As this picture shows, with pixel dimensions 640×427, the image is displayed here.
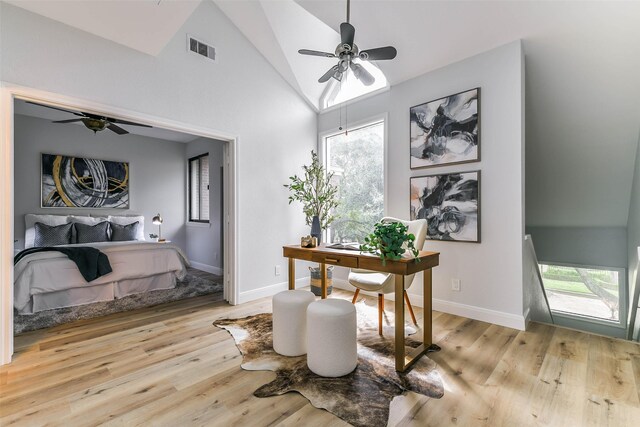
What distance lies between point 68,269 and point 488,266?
4.71 meters

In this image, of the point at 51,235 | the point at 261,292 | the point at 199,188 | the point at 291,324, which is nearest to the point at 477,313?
the point at 291,324

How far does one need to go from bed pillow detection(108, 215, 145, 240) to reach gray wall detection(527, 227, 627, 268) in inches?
269

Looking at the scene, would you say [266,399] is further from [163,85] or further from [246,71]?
[246,71]

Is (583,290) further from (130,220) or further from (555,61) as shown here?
(130,220)

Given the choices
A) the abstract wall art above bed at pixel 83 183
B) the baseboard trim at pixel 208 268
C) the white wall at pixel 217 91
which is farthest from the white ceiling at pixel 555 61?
the abstract wall art above bed at pixel 83 183

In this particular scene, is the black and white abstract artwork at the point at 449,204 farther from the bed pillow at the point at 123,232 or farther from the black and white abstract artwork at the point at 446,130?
the bed pillow at the point at 123,232

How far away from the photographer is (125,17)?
8.43 ft

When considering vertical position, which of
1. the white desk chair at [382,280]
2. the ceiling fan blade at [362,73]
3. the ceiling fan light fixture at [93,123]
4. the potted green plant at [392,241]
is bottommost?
the white desk chair at [382,280]

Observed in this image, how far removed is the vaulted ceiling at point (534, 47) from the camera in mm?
2553

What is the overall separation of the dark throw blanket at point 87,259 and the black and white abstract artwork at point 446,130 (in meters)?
4.01

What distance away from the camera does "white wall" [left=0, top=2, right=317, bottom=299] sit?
7.98 feet

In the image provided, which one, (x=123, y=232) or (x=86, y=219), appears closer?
(x=86, y=219)

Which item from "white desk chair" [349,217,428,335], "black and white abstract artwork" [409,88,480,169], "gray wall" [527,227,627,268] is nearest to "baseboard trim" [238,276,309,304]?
"white desk chair" [349,217,428,335]

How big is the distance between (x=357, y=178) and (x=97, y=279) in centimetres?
363
